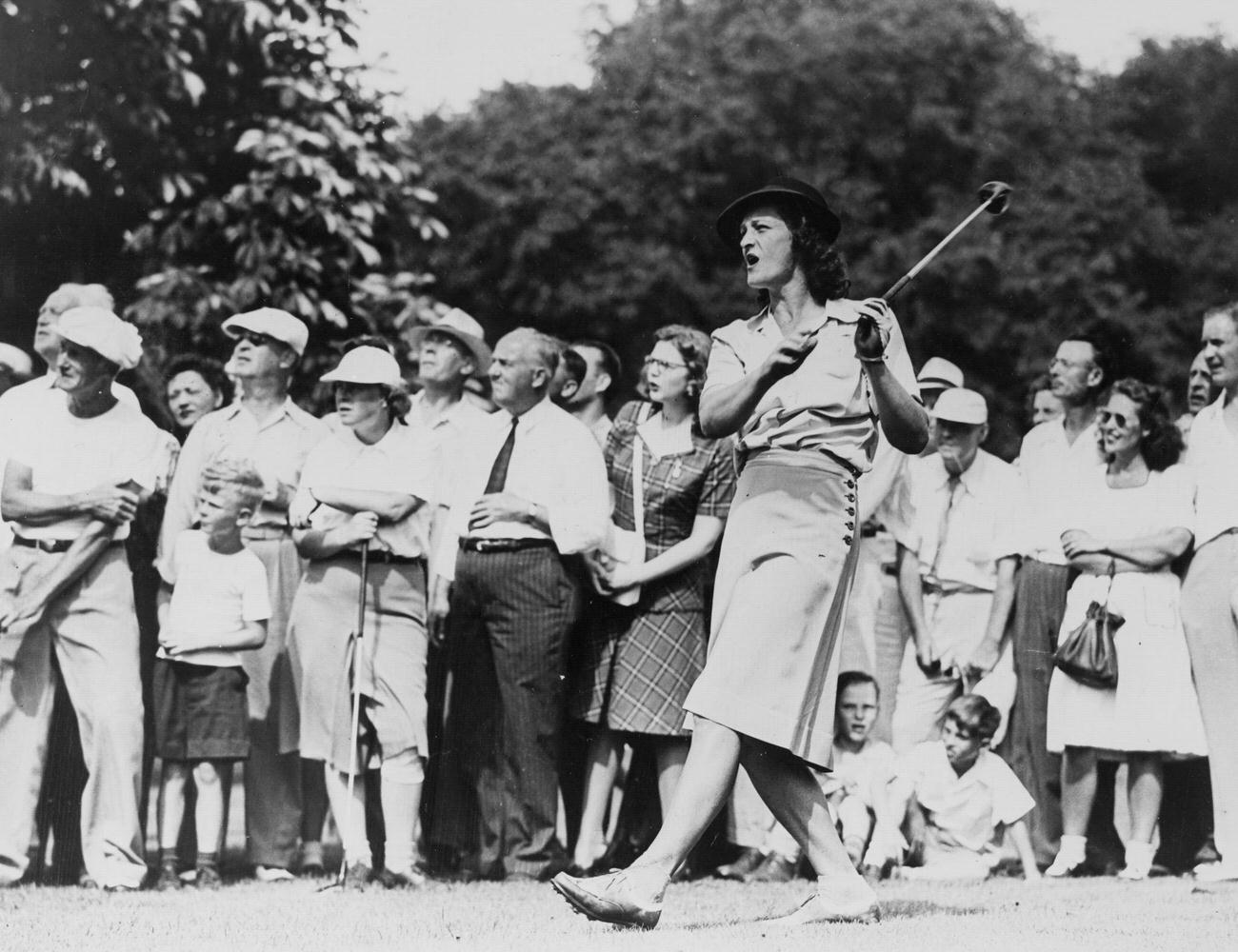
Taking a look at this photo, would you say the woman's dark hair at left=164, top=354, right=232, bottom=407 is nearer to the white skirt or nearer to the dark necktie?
the dark necktie

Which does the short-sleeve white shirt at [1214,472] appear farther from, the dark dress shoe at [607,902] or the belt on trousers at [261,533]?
the belt on trousers at [261,533]

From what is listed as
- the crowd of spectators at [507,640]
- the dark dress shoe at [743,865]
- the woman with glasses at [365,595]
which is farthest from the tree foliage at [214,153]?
the dark dress shoe at [743,865]

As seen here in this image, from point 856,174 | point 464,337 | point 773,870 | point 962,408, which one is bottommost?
point 773,870

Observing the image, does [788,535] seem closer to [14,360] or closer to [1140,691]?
[1140,691]

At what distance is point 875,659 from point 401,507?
2.41 m

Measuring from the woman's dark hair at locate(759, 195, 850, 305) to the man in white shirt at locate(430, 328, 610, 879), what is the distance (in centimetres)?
230

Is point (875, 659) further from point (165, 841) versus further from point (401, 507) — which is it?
point (165, 841)

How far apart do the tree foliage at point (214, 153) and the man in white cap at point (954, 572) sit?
5.06m

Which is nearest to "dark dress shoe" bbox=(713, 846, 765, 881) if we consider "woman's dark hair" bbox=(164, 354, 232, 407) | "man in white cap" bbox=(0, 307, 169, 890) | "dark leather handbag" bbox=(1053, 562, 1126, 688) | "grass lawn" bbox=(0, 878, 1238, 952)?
"grass lawn" bbox=(0, 878, 1238, 952)

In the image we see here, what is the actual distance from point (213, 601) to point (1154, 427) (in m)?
4.27

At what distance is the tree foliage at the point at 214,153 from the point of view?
12156 mm

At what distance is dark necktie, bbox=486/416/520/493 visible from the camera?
8.44 metres

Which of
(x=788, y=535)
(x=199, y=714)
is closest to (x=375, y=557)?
(x=199, y=714)

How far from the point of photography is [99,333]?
788 centimetres
